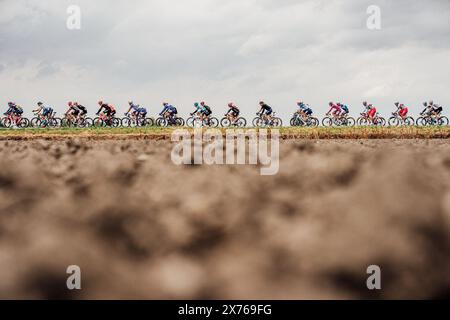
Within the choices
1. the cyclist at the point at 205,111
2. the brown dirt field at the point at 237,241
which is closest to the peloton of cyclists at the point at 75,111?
the cyclist at the point at 205,111

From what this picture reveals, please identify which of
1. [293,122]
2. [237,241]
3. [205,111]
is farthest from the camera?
[293,122]

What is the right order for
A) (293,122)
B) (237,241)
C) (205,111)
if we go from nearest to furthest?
(237,241)
(205,111)
(293,122)

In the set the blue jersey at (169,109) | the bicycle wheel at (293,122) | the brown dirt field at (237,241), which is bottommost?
the brown dirt field at (237,241)

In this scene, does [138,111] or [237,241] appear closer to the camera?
[237,241]

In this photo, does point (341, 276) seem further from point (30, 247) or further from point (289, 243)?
point (30, 247)

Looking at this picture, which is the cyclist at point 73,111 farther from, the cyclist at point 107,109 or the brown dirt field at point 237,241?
the brown dirt field at point 237,241

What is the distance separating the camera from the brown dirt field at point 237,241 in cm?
163

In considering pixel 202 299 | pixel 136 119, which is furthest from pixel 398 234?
pixel 136 119

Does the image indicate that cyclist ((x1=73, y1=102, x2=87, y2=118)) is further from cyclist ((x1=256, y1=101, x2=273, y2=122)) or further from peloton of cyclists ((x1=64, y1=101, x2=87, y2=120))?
cyclist ((x1=256, y1=101, x2=273, y2=122))

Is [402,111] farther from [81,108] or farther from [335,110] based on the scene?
[81,108]

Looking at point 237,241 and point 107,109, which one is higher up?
point 107,109

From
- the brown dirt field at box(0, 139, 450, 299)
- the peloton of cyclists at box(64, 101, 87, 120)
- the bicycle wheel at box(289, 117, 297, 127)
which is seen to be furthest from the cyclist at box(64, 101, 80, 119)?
the brown dirt field at box(0, 139, 450, 299)

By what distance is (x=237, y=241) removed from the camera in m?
2.06

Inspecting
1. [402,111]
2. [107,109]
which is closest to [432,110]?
[402,111]
